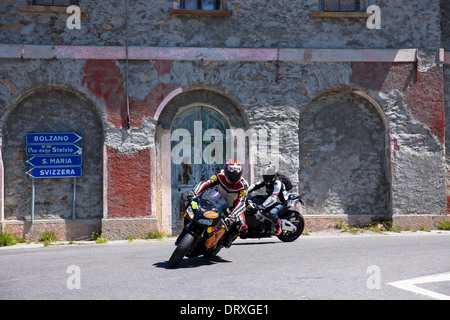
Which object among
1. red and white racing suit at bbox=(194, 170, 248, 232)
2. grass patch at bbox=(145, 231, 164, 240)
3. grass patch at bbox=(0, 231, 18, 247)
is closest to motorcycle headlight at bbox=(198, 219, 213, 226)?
red and white racing suit at bbox=(194, 170, 248, 232)

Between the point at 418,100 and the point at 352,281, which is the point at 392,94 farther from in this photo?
the point at 352,281

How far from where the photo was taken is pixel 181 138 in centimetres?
1202

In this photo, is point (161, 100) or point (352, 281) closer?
point (352, 281)

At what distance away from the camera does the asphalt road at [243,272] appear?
4.97 metres

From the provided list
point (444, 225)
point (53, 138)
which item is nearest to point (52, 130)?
point (53, 138)

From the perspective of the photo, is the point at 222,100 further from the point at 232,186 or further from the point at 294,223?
the point at 232,186

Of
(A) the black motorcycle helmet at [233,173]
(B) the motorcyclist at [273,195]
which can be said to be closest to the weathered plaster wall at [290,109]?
(B) the motorcyclist at [273,195]

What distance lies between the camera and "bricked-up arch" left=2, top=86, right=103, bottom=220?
11.3 meters

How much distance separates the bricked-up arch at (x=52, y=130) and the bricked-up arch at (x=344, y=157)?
483cm

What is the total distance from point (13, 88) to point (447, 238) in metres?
9.62

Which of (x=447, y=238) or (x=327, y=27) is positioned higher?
(x=327, y=27)

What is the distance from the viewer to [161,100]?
38.1 feet

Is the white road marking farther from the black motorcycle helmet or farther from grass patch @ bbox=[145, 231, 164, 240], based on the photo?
grass patch @ bbox=[145, 231, 164, 240]
